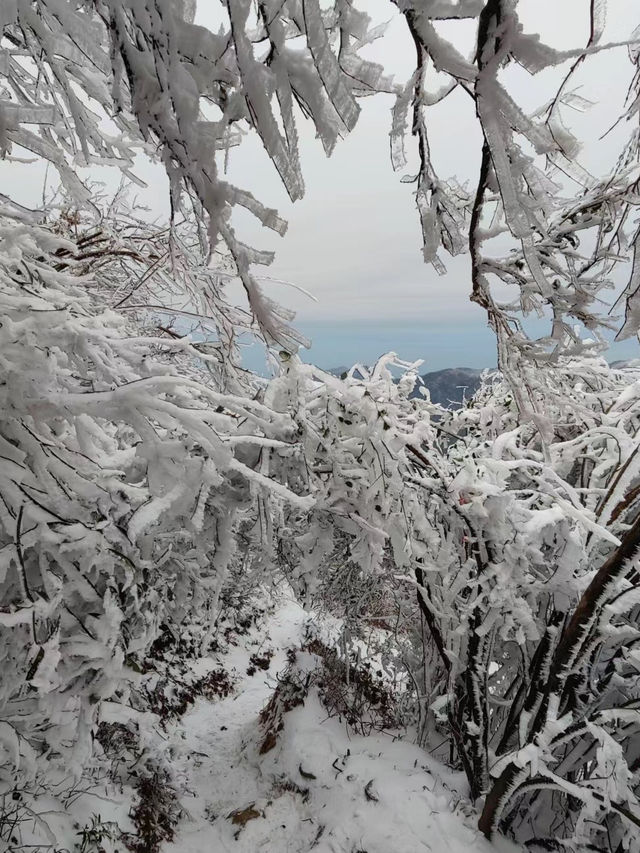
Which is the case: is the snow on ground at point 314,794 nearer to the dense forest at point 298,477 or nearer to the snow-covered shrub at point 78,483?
the dense forest at point 298,477

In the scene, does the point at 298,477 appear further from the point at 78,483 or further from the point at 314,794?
the point at 314,794

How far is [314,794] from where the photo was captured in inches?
182

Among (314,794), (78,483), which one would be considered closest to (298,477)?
(78,483)

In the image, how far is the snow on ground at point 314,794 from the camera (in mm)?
3656

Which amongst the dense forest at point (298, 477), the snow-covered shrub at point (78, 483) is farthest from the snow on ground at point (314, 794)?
the snow-covered shrub at point (78, 483)

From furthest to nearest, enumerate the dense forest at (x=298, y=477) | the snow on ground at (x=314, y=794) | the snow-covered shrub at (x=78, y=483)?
the snow on ground at (x=314, y=794), the snow-covered shrub at (x=78, y=483), the dense forest at (x=298, y=477)

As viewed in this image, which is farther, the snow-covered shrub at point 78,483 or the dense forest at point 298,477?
the snow-covered shrub at point 78,483

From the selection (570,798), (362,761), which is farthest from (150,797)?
(570,798)

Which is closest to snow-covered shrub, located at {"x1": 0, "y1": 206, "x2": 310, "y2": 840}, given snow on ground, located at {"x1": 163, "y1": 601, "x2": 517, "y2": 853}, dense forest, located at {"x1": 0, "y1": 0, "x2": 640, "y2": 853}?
dense forest, located at {"x1": 0, "y1": 0, "x2": 640, "y2": 853}

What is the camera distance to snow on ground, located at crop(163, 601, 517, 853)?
12.0 ft

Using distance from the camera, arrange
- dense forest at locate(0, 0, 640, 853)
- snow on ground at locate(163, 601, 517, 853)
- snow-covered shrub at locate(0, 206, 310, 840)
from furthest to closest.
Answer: snow on ground at locate(163, 601, 517, 853)
snow-covered shrub at locate(0, 206, 310, 840)
dense forest at locate(0, 0, 640, 853)

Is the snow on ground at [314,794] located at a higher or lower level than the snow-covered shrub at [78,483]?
lower

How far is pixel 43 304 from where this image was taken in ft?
6.08

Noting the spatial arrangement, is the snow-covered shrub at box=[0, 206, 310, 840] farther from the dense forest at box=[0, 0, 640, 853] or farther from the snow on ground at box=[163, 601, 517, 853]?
the snow on ground at box=[163, 601, 517, 853]
